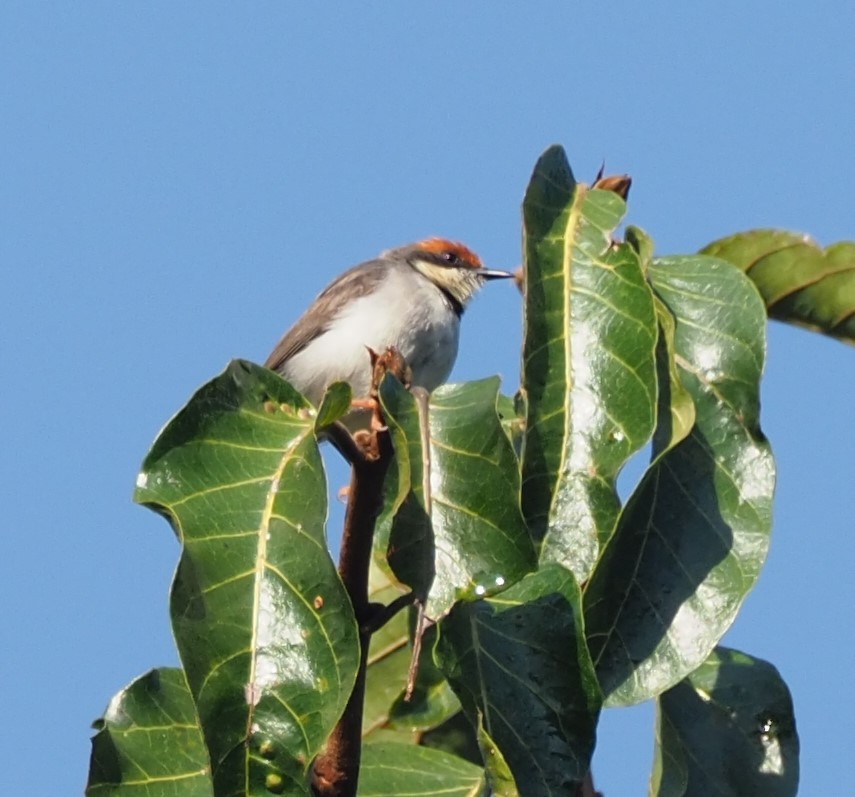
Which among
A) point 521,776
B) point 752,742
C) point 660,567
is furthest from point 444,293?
point 521,776

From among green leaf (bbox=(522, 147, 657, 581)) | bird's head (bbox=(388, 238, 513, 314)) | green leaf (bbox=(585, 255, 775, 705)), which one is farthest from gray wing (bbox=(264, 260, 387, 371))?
green leaf (bbox=(585, 255, 775, 705))

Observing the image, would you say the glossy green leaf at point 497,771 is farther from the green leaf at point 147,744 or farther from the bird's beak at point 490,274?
the bird's beak at point 490,274

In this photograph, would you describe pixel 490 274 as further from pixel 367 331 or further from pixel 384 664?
pixel 384 664

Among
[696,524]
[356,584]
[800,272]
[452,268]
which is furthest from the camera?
[452,268]

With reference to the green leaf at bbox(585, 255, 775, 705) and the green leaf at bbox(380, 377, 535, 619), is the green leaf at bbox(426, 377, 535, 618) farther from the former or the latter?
the green leaf at bbox(585, 255, 775, 705)

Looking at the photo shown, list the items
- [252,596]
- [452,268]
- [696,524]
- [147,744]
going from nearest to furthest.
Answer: [252,596], [696,524], [147,744], [452,268]

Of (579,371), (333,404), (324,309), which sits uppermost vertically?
(324,309)

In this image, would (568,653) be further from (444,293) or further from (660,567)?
(444,293)

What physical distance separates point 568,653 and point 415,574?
0.28 meters

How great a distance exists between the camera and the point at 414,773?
2.76 meters

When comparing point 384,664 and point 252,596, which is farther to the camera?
point 384,664

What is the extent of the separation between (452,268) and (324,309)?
3.64ft

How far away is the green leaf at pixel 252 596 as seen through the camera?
2059mm

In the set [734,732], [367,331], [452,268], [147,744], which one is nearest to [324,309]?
[367,331]
